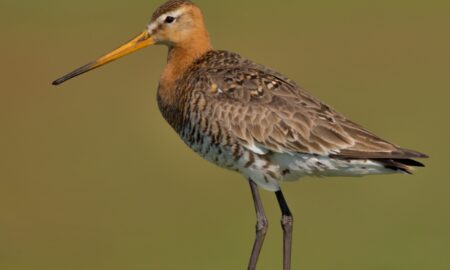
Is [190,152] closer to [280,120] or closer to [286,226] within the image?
[286,226]

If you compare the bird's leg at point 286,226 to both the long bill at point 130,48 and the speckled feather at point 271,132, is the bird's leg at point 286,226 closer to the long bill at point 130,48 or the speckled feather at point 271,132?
the speckled feather at point 271,132

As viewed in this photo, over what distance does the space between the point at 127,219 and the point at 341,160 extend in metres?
6.61

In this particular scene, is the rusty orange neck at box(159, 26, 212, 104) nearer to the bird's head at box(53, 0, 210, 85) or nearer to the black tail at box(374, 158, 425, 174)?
the bird's head at box(53, 0, 210, 85)

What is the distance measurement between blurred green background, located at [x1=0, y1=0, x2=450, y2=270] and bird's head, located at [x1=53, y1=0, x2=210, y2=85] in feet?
11.7

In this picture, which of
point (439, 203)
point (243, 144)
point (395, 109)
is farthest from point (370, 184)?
point (243, 144)

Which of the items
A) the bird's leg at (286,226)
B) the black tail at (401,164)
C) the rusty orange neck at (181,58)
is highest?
the rusty orange neck at (181,58)

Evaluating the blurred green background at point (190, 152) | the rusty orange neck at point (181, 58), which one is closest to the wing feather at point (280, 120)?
the rusty orange neck at point (181, 58)

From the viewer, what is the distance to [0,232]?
16.3 meters

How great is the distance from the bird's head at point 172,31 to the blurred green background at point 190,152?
3.57 meters

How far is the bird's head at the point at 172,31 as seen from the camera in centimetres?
1098

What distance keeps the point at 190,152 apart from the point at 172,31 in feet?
26.4

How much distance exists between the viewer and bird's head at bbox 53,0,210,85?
36.0 feet

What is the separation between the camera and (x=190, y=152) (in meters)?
19.0

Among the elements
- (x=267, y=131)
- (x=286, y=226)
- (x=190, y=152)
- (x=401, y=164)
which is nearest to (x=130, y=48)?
(x=267, y=131)
